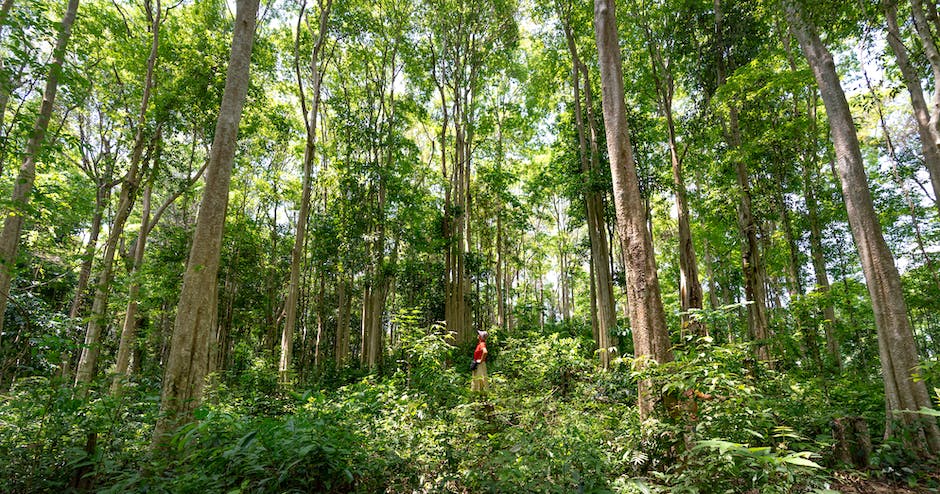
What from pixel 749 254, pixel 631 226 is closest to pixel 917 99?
pixel 749 254

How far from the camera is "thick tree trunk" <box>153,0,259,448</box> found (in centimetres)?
461

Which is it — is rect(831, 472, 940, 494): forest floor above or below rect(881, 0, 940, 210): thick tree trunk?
below

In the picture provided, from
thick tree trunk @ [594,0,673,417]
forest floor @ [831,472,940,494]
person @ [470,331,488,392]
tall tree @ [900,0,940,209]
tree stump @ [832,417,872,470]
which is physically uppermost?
tall tree @ [900,0,940,209]

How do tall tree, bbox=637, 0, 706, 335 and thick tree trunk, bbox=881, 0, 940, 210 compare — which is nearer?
thick tree trunk, bbox=881, 0, 940, 210

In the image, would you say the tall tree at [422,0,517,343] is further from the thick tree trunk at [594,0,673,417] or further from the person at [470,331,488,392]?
the thick tree trunk at [594,0,673,417]

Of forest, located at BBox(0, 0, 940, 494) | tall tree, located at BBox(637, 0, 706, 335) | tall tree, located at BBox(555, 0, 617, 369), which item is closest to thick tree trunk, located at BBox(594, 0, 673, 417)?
forest, located at BBox(0, 0, 940, 494)

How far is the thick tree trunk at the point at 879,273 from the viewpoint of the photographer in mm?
5379

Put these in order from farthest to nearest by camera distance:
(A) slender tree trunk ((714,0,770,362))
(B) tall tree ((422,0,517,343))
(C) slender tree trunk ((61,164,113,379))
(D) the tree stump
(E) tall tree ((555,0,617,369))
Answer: (B) tall tree ((422,0,517,343)) → (E) tall tree ((555,0,617,369)) → (A) slender tree trunk ((714,0,770,362)) → (C) slender tree trunk ((61,164,113,379)) → (D) the tree stump

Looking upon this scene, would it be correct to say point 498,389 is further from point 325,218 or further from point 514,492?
point 325,218

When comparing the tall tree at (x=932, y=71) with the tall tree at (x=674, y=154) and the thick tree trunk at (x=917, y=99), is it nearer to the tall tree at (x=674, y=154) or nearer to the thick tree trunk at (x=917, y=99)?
the thick tree trunk at (x=917, y=99)

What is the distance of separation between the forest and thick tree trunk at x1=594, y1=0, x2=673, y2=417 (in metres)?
0.04

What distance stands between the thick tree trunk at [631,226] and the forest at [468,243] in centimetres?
4

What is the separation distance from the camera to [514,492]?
3.63m

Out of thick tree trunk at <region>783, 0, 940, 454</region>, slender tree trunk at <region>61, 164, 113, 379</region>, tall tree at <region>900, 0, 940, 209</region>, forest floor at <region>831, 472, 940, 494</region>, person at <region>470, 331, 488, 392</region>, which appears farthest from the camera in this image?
slender tree trunk at <region>61, 164, 113, 379</region>
